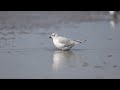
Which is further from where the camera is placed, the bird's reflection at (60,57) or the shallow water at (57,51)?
the bird's reflection at (60,57)

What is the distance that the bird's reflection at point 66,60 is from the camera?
9.36 m

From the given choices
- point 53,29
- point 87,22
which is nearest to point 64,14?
point 87,22

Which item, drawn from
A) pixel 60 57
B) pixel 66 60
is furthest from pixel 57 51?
pixel 66 60

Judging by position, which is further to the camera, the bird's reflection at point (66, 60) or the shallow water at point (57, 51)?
the bird's reflection at point (66, 60)

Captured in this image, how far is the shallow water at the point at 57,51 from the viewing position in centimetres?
885

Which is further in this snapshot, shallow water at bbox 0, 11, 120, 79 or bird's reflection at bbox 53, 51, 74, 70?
bird's reflection at bbox 53, 51, 74, 70

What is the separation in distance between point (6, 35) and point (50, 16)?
6.06 m

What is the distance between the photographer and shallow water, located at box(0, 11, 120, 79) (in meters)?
8.85

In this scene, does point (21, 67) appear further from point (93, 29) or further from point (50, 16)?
point (50, 16)

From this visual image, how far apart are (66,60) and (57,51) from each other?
3.23ft

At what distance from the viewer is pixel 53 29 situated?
48.2ft

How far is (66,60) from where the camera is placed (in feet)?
32.4

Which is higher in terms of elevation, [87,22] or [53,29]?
[87,22]

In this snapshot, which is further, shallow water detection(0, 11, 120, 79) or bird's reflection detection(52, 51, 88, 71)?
bird's reflection detection(52, 51, 88, 71)
